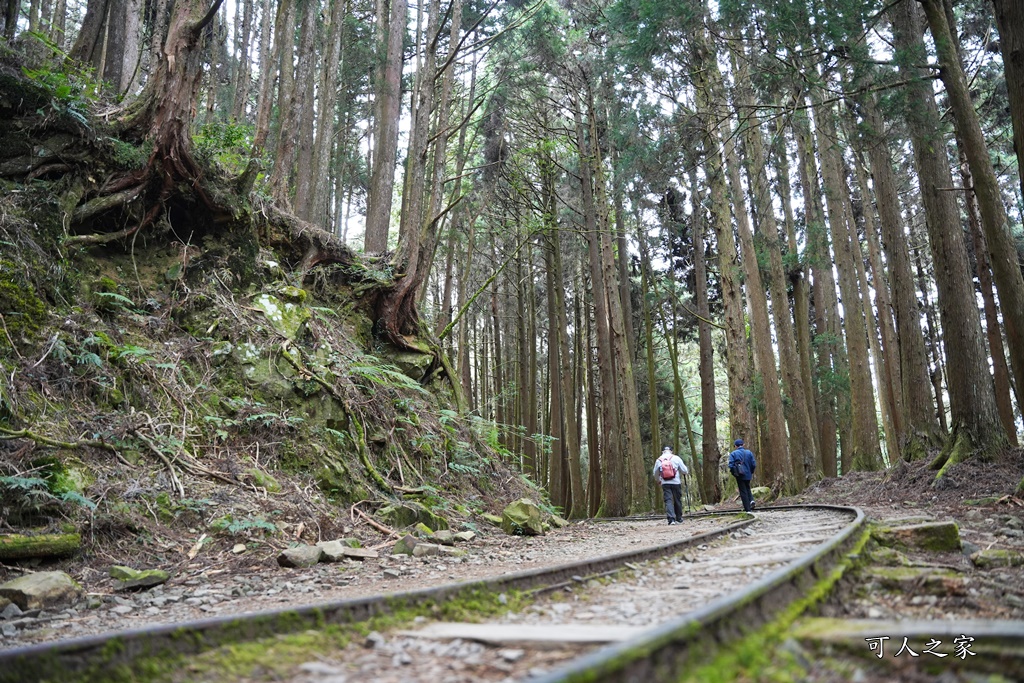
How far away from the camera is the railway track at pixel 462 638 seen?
2.27 meters

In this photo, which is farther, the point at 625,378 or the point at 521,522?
the point at 625,378

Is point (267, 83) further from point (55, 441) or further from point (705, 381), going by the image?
point (705, 381)

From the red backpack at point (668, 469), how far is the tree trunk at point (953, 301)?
4.23 meters

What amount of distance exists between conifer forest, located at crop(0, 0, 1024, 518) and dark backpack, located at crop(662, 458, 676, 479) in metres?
2.90

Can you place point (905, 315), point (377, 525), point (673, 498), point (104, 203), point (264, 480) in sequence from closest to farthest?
point (264, 480) → point (377, 525) → point (104, 203) → point (673, 498) → point (905, 315)

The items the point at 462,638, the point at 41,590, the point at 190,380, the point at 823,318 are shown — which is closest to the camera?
the point at 462,638

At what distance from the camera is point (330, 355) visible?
1029cm

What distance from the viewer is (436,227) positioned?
15.1 metres

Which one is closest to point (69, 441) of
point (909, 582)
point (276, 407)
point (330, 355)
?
point (276, 407)

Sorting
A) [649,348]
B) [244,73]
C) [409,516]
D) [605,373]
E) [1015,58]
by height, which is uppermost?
[244,73]

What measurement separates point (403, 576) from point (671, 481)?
287 inches

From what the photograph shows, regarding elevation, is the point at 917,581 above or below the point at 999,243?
below

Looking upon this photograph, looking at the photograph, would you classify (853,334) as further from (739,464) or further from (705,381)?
(739,464)

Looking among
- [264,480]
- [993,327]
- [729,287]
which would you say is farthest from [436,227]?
[993,327]
